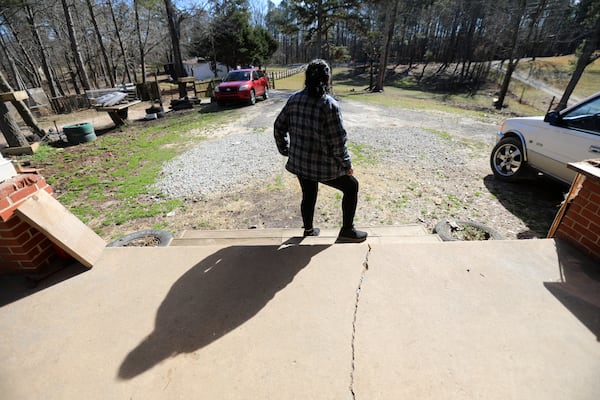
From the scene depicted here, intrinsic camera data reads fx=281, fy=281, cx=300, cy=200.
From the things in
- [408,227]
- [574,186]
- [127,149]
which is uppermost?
[574,186]

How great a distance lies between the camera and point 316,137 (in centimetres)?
244

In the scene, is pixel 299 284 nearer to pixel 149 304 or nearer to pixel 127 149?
pixel 149 304

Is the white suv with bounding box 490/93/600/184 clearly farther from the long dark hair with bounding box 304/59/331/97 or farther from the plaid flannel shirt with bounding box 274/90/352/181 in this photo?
the long dark hair with bounding box 304/59/331/97

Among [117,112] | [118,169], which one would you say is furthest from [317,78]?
[117,112]

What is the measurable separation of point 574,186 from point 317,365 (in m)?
2.63

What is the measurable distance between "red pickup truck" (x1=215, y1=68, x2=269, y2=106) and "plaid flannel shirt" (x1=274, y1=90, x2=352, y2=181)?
1157 centimetres

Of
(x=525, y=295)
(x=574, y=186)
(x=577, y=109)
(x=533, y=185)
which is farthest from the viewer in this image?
(x=533, y=185)

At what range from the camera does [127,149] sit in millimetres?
8172

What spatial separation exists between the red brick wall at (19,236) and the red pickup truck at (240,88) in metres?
11.9

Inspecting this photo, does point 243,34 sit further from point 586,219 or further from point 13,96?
point 586,219

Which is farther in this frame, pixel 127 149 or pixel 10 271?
pixel 127 149

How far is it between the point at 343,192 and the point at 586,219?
194 centimetres

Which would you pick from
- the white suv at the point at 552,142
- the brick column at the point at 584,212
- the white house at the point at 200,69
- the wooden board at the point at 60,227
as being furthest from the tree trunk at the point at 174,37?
the white house at the point at 200,69

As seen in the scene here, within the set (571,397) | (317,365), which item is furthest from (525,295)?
(317,365)
